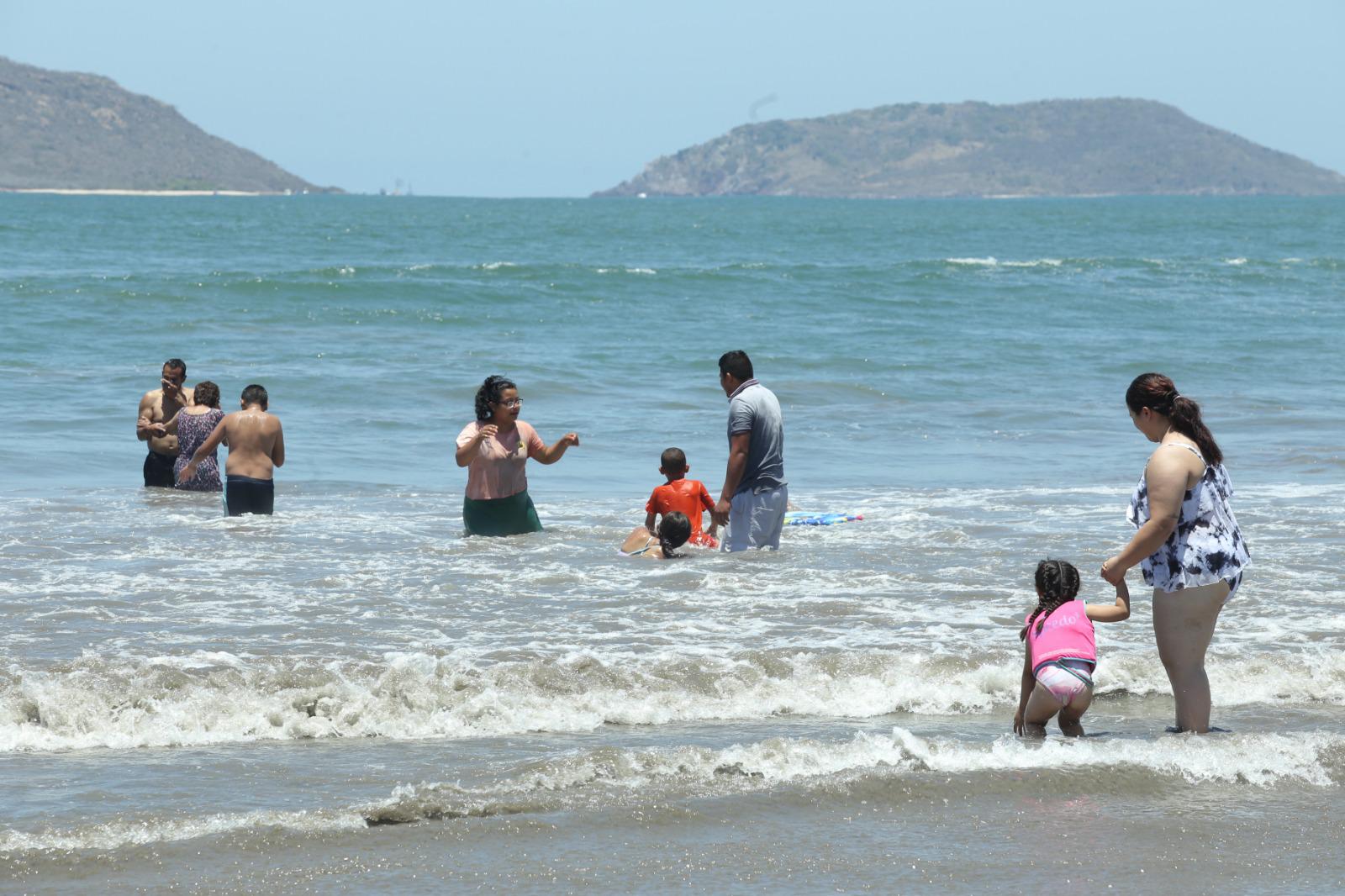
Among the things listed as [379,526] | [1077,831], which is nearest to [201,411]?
[379,526]

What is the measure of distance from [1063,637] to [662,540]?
4133mm

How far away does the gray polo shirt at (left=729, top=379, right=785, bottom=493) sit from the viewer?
9.03 meters

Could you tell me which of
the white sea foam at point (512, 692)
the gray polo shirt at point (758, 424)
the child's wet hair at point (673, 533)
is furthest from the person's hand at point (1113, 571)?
the child's wet hair at point (673, 533)

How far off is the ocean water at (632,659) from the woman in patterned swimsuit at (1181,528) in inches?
18.6

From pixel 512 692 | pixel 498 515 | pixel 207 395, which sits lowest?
pixel 512 692

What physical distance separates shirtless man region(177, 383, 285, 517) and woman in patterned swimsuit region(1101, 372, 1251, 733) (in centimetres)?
712

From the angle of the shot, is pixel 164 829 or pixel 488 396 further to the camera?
pixel 488 396

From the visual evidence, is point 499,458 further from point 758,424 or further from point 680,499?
point 758,424

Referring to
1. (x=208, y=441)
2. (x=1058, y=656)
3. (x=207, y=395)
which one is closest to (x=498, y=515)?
(x=208, y=441)

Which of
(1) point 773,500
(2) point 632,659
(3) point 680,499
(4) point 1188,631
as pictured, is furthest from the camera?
(3) point 680,499

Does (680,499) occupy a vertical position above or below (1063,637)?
below

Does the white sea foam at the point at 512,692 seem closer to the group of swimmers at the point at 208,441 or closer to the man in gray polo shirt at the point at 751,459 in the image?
the man in gray polo shirt at the point at 751,459

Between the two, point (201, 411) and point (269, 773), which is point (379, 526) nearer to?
point (201, 411)

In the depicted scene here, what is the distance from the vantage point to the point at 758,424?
29.8ft
